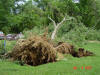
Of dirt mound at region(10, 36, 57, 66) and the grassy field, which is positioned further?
dirt mound at region(10, 36, 57, 66)

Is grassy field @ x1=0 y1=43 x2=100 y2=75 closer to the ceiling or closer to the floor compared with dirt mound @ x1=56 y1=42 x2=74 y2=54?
closer to the floor

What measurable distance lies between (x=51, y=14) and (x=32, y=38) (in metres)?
8.33

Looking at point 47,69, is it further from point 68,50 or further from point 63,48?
point 68,50

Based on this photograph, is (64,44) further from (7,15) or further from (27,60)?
(7,15)

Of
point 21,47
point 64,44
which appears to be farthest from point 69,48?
point 21,47

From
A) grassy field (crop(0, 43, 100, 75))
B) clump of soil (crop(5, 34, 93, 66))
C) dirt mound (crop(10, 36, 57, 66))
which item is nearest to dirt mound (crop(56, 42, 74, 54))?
grassy field (crop(0, 43, 100, 75))

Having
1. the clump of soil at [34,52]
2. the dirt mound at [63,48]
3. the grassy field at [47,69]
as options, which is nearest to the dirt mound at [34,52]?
the clump of soil at [34,52]

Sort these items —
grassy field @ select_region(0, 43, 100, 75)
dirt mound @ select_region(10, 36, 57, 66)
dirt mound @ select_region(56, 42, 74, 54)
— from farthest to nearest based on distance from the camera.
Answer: dirt mound @ select_region(56, 42, 74, 54), dirt mound @ select_region(10, 36, 57, 66), grassy field @ select_region(0, 43, 100, 75)

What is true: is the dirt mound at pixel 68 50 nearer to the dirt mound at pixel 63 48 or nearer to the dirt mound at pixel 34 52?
the dirt mound at pixel 63 48

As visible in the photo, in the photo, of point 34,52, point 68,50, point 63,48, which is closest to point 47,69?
point 34,52

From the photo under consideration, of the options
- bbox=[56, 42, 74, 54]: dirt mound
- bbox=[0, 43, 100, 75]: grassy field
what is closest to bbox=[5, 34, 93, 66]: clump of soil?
bbox=[0, 43, 100, 75]: grassy field

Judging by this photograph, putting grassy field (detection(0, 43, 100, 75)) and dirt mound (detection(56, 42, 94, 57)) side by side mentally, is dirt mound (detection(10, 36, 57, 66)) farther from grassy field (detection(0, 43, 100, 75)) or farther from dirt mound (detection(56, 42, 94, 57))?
dirt mound (detection(56, 42, 94, 57))

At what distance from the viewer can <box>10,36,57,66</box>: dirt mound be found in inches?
354

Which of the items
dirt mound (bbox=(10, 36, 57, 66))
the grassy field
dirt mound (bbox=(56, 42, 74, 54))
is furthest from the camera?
dirt mound (bbox=(56, 42, 74, 54))
